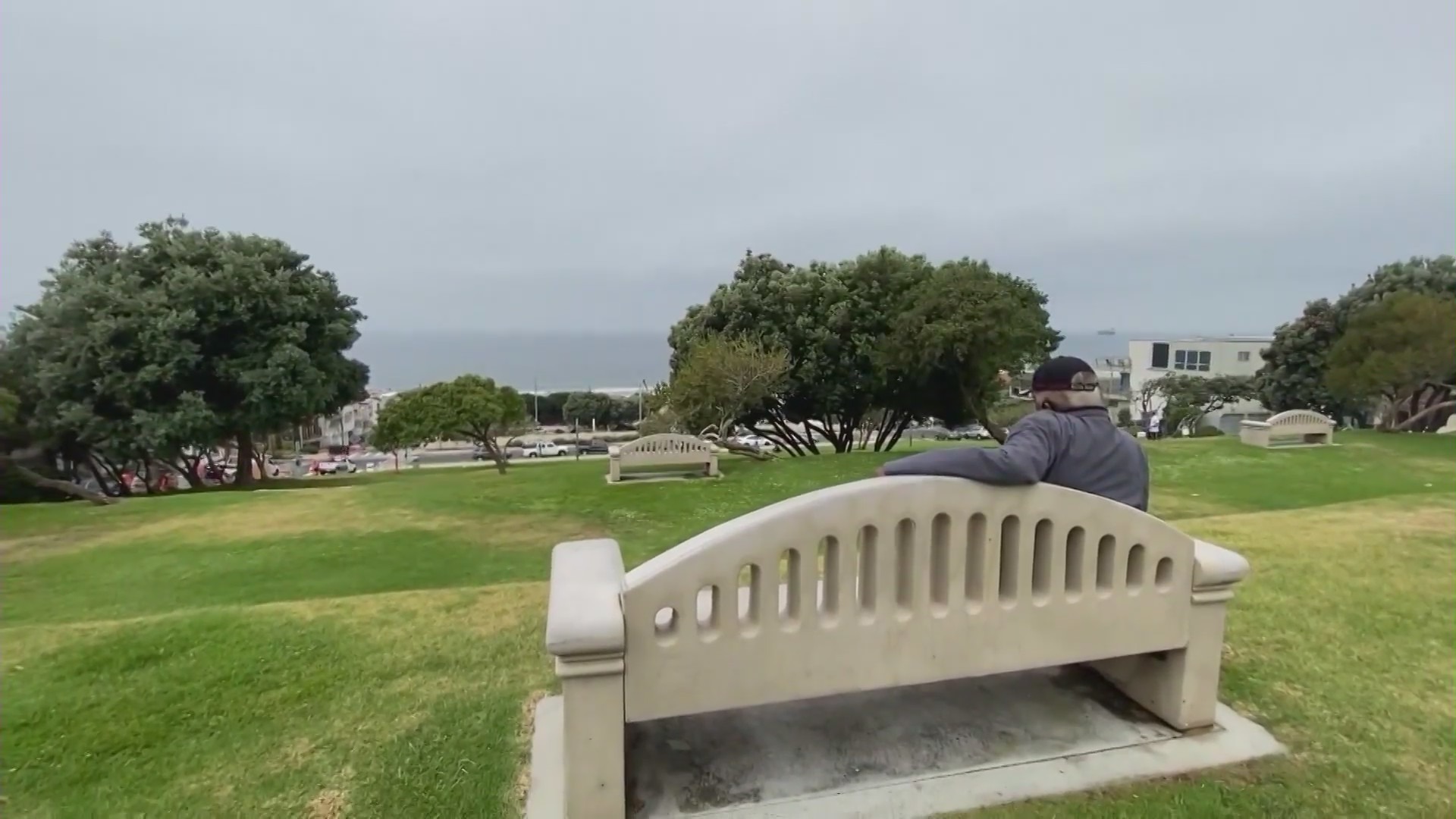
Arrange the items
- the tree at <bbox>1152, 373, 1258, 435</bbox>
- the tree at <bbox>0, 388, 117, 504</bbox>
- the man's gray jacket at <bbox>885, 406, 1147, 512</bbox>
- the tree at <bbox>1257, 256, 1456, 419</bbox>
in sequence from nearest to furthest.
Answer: the man's gray jacket at <bbox>885, 406, 1147, 512</bbox> < the tree at <bbox>0, 388, 117, 504</bbox> < the tree at <bbox>1257, 256, 1456, 419</bbox> < the tree at <bbox>1152, 373, 1258, 435</bbox>

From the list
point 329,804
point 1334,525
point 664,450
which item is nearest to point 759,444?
point 664,450

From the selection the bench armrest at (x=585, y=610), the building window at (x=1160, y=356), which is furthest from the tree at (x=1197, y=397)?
the bench armrest at (x=585, y=610)

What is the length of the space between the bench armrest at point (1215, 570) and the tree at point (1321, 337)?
23397mm

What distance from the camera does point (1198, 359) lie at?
5938 centimetres

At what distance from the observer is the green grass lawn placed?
2.62 meters

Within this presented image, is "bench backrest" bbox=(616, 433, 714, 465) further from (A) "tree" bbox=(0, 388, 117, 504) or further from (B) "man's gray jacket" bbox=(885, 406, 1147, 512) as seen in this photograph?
(B) "man's gray jacket" bbox=(885, 406, 1147, 512)

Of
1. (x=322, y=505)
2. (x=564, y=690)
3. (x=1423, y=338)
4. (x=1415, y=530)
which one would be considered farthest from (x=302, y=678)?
(x=1423, y=338)

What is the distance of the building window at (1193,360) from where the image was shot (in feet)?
191

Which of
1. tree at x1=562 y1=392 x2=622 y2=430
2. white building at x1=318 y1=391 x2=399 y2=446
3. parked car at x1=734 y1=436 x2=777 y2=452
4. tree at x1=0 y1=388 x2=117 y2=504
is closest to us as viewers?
tree at x1=0 y1=388 x2=117 y2=504

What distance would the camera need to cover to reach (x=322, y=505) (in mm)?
10219

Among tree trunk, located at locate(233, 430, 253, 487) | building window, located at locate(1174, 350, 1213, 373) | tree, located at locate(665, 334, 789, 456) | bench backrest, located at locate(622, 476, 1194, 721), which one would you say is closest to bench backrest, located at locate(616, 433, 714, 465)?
tree, located at locate(665, 334, 789, 456)

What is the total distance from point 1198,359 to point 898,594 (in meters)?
67.5

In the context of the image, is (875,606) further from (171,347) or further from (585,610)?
(171,347)

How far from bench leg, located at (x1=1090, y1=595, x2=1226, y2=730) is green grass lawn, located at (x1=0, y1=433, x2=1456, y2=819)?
0.25 meters
